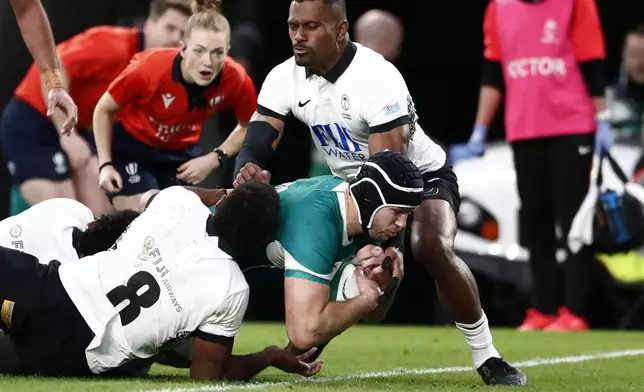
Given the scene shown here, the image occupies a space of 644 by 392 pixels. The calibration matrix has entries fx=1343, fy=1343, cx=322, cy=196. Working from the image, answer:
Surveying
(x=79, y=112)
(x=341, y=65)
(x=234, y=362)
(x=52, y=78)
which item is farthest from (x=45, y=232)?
(x=79, y=112)

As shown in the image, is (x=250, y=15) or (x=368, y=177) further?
(x=250, y=15)

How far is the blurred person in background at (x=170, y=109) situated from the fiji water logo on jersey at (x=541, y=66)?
2.55 metres

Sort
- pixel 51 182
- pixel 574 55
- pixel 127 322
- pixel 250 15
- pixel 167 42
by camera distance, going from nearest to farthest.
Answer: pixel 127 322, pixel 167 42, pixel 51 182, pixel 574 55, pixel 250 15

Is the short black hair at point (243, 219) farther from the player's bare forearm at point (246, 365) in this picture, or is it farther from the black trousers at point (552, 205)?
the black trousers at point (552, 205)

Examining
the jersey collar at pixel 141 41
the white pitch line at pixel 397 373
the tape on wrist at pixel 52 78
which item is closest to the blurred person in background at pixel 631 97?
the white pitch line at pixel 397 373

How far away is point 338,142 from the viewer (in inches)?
237

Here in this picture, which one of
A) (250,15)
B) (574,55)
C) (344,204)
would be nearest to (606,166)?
(574,55)

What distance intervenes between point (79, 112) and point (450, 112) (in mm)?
4004

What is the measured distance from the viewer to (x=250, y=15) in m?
11.2

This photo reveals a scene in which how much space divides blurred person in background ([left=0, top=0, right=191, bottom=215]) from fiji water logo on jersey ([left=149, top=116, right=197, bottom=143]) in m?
0.61

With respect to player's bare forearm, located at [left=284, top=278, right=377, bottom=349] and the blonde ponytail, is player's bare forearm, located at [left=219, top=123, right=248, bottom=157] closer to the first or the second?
the blonde ponytail

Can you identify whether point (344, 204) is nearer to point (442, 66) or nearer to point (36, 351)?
point (36, 351)

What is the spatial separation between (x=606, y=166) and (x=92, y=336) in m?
5.65

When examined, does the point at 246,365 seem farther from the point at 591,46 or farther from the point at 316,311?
the point at 591,46
